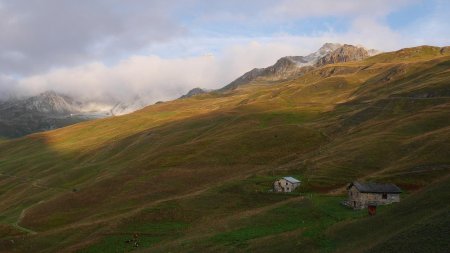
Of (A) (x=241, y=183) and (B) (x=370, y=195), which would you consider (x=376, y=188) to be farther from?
(A) (x=241, y=183)

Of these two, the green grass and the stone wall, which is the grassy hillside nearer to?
the green grass

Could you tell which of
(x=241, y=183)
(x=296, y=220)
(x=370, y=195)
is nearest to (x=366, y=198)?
(x=370, y=195)

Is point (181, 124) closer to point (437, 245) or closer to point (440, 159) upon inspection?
point (440, 159)

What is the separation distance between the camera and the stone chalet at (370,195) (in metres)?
63.2

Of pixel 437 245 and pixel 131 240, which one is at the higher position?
pixel 437 245

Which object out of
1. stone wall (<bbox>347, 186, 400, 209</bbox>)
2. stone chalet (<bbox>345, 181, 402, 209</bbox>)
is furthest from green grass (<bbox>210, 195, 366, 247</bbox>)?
stone chalet (<bbox>345, 181, 402, 209</bbox>)

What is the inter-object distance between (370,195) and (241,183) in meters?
28.4

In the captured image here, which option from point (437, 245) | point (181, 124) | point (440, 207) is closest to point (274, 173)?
point (440, 207)

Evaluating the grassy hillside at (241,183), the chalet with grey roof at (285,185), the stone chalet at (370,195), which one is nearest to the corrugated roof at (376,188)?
the stone chalet at (370,195)

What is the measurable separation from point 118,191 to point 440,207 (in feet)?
241

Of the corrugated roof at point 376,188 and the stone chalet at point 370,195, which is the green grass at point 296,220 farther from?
the corrugated roof at point 376,188

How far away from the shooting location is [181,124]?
189750 mm

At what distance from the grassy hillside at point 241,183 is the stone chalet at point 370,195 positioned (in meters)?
3.05

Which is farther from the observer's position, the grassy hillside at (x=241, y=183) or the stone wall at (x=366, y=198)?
the stone wall at (x=366, y=198)
